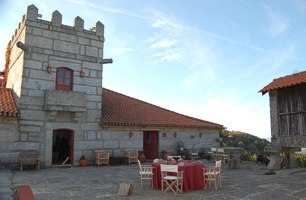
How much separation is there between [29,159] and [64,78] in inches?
160

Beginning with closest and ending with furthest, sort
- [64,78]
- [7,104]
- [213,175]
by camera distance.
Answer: [213,175]
[7,104]
[64,78]

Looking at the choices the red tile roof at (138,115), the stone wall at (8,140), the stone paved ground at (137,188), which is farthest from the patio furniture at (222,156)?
the stone wall at (8,140)

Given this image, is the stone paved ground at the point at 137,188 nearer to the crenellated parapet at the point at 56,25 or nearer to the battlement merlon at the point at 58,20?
the crenellated parapet at the point at 56,25

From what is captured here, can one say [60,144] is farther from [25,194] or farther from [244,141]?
[244,141]

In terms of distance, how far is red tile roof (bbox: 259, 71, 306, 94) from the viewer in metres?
10.3

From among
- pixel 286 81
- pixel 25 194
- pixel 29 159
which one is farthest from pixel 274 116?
pixel 29 159

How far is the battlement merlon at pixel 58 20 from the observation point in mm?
12480

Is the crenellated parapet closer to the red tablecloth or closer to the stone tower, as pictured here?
the stone tower

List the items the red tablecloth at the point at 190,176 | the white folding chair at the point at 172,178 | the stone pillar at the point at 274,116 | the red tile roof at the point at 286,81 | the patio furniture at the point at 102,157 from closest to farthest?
1. the white folding chair at the point at 172,178
2. the red tablecloth at the point at 190,176
3. the red tile roof at the point at 286,81
4. the stone pillar at the point at 274,116
5. the patio furniture at the point at 102,157

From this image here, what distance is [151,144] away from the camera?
649 inches

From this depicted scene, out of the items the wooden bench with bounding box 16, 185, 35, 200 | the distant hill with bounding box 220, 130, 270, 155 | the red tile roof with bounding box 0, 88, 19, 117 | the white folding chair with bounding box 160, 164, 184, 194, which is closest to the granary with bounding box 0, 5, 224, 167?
the red tile roof with bounding box 0, 88, 19, 117

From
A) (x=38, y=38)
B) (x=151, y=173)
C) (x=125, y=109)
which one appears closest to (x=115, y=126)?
(x=125, y=109)

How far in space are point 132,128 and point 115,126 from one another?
1.10 metres

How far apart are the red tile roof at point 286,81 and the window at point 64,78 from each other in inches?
352
